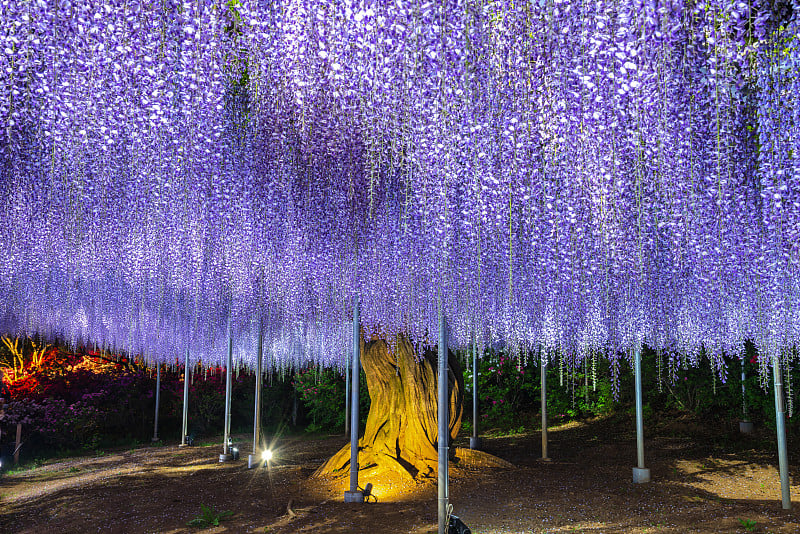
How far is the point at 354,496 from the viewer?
5543 mm

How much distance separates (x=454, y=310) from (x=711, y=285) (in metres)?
2.31

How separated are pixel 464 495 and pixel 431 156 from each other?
3.87 m

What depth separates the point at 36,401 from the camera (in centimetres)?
1053

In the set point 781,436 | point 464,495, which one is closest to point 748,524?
point 781,436

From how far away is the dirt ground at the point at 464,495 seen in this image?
4.75m

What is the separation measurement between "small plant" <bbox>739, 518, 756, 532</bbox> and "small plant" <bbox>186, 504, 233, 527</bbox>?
4388 mm

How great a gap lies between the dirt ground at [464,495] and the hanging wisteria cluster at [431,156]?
162 cm

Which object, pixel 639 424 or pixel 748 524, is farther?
pixel 639 424

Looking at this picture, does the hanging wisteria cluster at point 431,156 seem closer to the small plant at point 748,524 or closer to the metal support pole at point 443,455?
the metal support pole at point 443,455

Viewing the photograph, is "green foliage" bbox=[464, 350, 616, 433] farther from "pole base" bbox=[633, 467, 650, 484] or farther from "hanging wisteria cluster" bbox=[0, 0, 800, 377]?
"hanging wisteria cluster" bbox=[0, 0, 800, 377]

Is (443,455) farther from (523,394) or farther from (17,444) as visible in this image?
(523,394)

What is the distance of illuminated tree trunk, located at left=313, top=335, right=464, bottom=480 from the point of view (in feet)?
21.9

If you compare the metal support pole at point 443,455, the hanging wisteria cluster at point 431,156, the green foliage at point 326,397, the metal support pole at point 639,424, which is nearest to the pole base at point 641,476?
the metal support pole at point 639,424

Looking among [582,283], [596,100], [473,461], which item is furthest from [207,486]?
[596,100]
